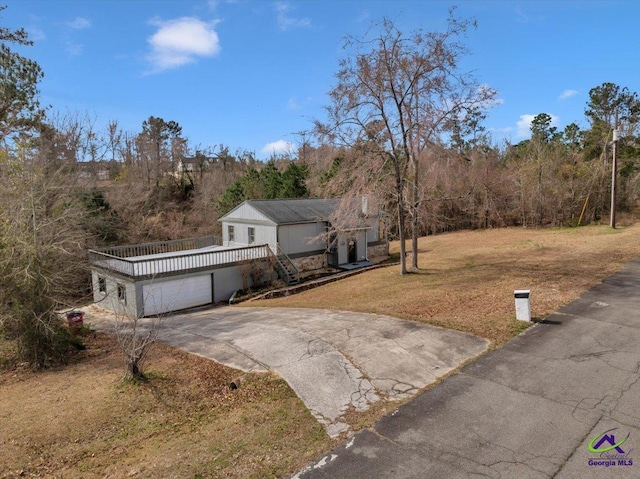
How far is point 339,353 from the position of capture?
8.04m

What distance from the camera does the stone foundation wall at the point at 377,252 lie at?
26.7m

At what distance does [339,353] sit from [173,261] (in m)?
12.7

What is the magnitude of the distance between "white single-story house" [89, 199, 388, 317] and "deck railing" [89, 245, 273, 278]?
4 cm

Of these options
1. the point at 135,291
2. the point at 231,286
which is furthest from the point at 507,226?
the point at 135,291

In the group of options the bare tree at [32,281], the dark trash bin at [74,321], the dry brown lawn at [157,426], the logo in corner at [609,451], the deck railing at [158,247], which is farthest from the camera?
the deck railing at [158,247]

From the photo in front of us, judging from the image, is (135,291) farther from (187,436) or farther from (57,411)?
(187,436)

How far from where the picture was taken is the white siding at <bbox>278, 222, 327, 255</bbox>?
21.9 meters

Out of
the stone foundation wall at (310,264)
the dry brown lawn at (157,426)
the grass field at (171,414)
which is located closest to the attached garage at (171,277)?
the stone foundation wall at (310,264)

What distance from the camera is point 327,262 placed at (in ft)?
79.8

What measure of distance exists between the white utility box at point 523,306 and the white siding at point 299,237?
41.9 feet

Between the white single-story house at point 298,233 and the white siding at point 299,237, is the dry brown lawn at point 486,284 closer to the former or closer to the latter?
the white single-story house at point 298,233

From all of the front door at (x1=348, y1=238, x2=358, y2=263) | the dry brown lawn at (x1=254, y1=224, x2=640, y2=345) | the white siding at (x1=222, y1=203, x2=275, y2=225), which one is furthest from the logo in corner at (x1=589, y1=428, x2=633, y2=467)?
the front door at (x1=348, y1=238, x2=358, y2=263)

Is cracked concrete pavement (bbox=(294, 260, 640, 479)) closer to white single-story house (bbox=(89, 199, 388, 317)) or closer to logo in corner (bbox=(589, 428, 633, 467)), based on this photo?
logo in corner (bbox=(589, 428, 633, 467))

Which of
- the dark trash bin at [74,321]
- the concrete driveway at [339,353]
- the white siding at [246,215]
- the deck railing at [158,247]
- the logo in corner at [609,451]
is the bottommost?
the logo in corner at [609,451]
